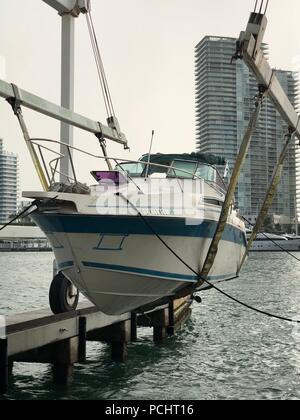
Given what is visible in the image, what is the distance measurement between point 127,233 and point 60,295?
12.0 ft

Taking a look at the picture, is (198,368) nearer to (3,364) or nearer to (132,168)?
(132,168)

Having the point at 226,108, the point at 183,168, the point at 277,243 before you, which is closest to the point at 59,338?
the point at 183,168

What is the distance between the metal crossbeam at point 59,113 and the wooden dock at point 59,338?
191 inches

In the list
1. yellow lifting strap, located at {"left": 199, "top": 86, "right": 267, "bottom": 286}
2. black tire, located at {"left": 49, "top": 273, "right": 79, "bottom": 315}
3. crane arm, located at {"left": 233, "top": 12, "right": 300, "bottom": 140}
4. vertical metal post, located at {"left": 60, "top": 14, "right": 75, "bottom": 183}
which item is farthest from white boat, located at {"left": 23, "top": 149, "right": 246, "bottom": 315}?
vertical metal post, located at {"left": 60, "top": 14, "right": 75, "bottom": 183}

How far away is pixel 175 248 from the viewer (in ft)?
33.0

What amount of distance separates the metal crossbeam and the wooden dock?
4.86 m

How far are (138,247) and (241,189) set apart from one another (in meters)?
14.4

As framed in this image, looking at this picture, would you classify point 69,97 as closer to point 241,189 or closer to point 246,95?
point 246,95

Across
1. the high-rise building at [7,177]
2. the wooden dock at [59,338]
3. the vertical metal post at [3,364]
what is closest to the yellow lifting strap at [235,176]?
the wooden dock at [59,338]

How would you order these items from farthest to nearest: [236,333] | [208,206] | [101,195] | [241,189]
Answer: [241,189] → [236,333] → [208,206] → [101,195]

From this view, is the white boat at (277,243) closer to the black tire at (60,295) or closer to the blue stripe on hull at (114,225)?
the black tire at (60,295)

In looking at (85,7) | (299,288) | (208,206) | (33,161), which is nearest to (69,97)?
(85,7)

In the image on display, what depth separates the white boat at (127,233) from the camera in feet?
31.2

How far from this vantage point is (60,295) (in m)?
12.5
